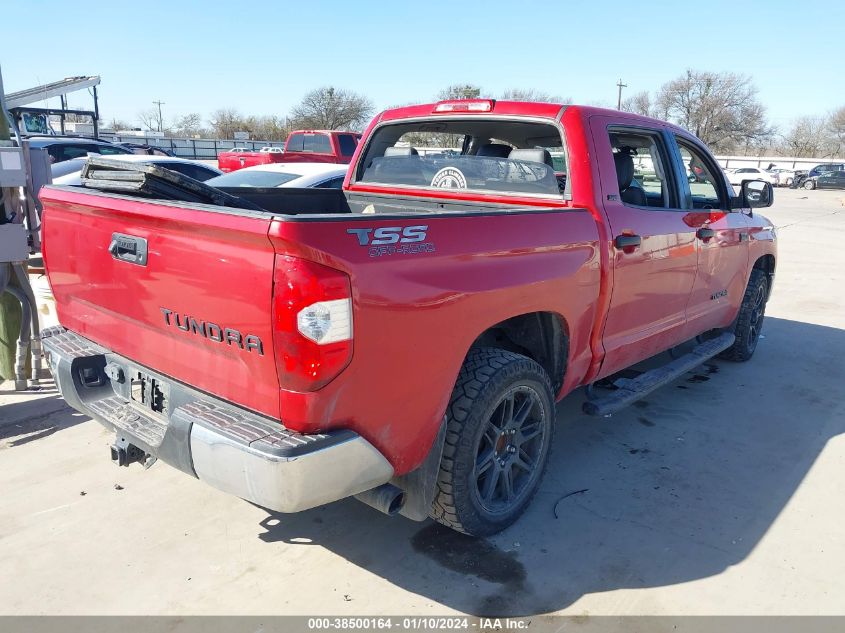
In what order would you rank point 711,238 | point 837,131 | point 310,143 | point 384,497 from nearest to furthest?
point 384,497
point 711,238
point 310,143
point 837,131

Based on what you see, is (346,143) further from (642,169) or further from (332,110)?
(332,110)

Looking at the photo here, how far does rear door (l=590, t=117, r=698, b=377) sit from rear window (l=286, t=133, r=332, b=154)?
1202 centimetres

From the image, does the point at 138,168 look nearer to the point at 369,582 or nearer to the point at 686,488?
the point at 369,582

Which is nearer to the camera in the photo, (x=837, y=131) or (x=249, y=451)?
(x=249, y=451)

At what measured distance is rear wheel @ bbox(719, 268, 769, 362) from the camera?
18.8ft

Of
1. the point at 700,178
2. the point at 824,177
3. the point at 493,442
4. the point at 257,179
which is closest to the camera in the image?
the point at 493,442

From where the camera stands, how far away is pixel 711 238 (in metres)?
4.55

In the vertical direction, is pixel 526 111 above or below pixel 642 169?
above

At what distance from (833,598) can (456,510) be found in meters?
1.64

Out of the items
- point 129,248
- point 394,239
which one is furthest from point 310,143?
point 394,239

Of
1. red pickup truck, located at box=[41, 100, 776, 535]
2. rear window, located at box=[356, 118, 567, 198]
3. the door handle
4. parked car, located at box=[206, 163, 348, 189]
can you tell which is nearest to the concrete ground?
red pickup truck, located at box=[41, 100, 776, 535]

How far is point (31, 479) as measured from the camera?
11.7 ft

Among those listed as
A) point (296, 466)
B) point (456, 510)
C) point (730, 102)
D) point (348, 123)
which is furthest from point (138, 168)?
point (730, 102)

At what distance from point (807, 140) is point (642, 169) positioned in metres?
89.5
